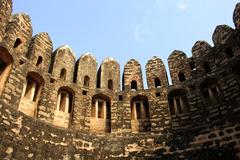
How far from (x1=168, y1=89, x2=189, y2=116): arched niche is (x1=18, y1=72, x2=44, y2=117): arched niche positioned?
17.6ft

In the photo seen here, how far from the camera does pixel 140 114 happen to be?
11391 millimetres

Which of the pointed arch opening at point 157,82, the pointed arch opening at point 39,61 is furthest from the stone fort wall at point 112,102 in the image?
the pointed arch opening at point 157,82

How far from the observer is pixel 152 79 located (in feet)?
40.4

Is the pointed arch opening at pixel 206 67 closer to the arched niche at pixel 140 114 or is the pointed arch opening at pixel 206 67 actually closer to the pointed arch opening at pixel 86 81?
the arched niche at pixel 140 114

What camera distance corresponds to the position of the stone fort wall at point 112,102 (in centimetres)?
898

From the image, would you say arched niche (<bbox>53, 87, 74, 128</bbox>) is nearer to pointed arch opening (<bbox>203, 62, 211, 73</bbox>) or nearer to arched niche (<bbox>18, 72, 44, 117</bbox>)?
arched niche (<bbox>18, 72, 44, 117</bbox>)

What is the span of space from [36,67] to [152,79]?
199 inches

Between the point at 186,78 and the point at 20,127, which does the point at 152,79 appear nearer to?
the point at 186,78

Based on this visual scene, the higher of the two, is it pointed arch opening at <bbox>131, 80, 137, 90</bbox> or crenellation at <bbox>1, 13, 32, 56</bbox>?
crenellation at <bbox>1, 13, 32, 56</bbox>

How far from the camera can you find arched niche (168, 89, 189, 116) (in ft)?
36.4

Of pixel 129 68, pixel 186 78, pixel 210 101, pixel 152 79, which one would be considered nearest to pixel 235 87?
pixel 210 101

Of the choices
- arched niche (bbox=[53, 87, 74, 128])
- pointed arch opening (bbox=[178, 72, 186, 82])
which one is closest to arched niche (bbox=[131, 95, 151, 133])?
pointed arch opening (bbox=[178, 72, 186, 82])

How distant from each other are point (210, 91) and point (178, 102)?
137 cm

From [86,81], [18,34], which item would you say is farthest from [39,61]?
[86,81]
